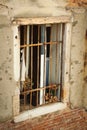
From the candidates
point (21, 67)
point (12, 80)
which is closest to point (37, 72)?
point (21, 67)

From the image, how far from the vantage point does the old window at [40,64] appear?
6617 mm

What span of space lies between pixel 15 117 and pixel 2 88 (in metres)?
0.79

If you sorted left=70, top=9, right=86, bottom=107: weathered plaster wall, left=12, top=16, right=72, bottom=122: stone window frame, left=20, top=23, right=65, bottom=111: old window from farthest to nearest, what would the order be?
left=70, top=9, right=86, bottom=107: weathered plaster wall → left=20, top=23, right=65, bottom=111: old window → left=12, top=16, right=72, bottom=122: stone window frame

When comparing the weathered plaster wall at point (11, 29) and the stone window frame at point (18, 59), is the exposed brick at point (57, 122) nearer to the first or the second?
the stone window frame at point (18, 59)

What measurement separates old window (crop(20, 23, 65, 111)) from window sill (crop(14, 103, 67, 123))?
0.46 feet

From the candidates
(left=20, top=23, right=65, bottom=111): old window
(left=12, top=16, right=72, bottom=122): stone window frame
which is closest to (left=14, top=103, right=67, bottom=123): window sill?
(left=12, top=16, right=72, bottom=122): stone window frame

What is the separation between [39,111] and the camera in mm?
6781

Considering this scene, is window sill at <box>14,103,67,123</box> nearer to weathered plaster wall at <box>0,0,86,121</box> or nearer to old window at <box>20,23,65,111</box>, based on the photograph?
old window at <box>20,23,65,111</box>

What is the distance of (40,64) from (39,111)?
110 cm

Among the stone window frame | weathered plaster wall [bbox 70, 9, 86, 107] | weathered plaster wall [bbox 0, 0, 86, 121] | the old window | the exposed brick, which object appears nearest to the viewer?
weathered plaster wall [bbox 0, 0, 86, 121]

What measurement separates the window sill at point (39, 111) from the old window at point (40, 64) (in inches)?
5.5

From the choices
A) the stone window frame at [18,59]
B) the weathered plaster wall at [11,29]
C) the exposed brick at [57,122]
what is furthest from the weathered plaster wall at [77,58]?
the exposed brick at [57,122]

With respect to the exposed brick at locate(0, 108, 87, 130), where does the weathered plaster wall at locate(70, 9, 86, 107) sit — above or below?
above

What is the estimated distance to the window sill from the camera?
6.46 m
